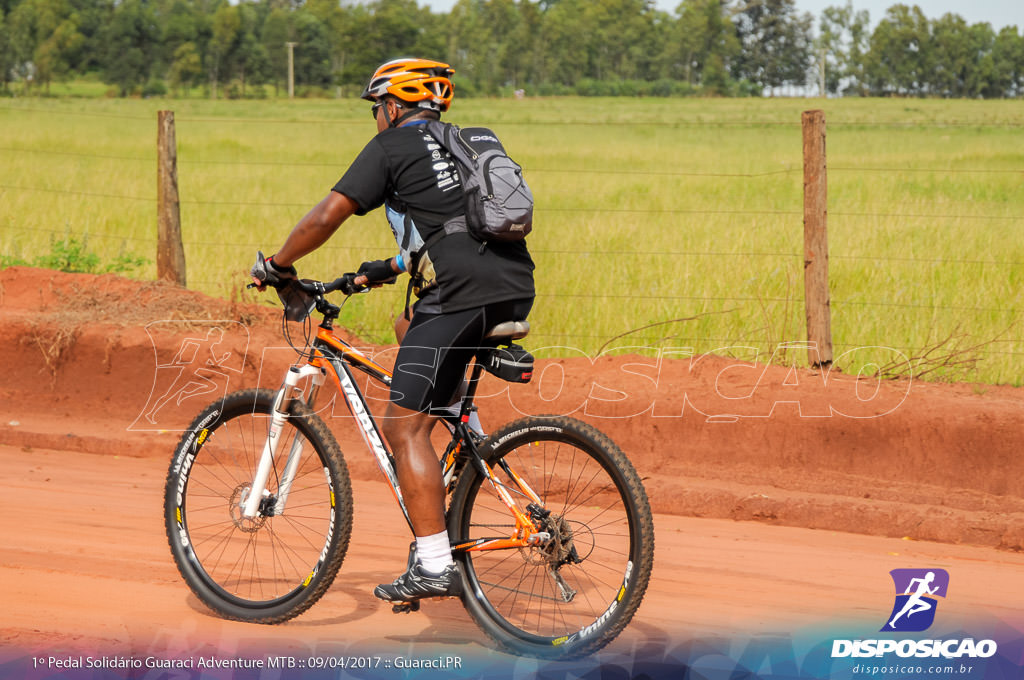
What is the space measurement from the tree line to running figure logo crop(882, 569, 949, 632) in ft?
255

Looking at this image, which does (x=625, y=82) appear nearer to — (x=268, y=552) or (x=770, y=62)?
(x=770, y=62)

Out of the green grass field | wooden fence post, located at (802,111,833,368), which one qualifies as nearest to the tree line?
the green grass field

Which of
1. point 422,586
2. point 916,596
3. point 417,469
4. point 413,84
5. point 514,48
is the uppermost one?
point 514,48

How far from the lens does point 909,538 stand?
6.22m

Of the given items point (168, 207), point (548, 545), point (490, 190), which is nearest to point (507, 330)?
point (490, 190)

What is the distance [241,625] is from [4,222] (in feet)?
30.3

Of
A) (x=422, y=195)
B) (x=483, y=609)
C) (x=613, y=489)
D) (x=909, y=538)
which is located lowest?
(x=909, y=538)

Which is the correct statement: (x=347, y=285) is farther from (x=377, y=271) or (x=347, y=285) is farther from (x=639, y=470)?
(x=639, y=470)

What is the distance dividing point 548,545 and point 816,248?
14.7ft

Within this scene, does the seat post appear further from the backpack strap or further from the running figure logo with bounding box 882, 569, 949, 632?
the running figure logo with bounding box 882, 569, 949, 632

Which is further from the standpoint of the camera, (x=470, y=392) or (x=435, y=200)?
(x=470, y=392)

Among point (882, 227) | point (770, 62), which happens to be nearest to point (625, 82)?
point (770, 62)

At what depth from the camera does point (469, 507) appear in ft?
13.7

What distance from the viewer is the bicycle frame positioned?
4.02 m
